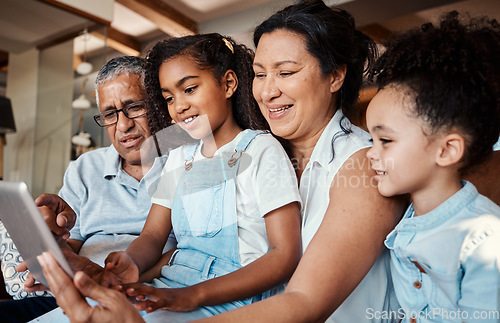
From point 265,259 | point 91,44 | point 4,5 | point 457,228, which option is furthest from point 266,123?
point 4,5

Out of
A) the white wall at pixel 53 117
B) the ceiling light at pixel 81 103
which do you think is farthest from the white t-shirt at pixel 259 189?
the white wall at pixel 53 117

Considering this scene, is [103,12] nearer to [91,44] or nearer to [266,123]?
[91,44]

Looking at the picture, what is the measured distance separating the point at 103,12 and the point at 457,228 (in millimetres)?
1706

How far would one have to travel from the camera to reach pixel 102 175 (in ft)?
3.69

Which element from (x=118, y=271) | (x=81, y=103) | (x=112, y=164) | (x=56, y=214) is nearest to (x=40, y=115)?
(x=81, y=103)

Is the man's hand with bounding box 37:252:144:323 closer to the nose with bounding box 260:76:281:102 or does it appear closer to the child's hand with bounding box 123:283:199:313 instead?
the child's hand with bounding box 123:283:199:313

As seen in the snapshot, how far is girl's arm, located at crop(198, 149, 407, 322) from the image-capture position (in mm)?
584

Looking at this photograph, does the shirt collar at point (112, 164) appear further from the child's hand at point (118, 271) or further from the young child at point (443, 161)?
the young child at point (443, 161)

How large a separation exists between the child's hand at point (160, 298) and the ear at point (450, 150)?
0.41m

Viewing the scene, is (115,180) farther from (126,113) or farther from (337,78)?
(337,78)

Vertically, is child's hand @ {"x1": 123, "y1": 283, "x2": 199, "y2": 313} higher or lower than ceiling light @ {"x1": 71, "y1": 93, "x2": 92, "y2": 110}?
lower

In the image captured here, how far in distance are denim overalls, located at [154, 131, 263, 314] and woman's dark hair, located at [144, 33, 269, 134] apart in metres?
0.07

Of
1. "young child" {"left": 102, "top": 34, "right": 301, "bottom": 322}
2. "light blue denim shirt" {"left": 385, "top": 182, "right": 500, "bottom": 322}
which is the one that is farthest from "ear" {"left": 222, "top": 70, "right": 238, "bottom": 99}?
"light blue denim shirt" {"left": 385, "top": 182, "right": 500, "bottom": 322}

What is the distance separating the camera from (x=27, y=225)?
0.55m
